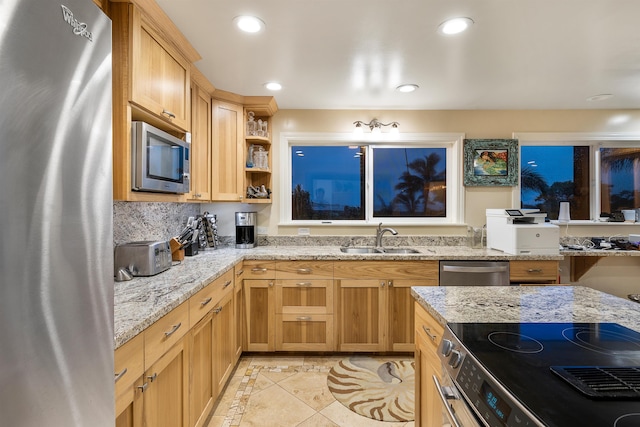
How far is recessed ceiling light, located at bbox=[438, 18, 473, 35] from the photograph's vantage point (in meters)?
1.66

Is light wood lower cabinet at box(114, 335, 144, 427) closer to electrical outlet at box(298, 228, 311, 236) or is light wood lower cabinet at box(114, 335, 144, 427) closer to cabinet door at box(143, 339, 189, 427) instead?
cabinet door at box(143, 339, 189, 427)

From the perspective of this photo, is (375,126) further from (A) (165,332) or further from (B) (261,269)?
(A) (165,332)

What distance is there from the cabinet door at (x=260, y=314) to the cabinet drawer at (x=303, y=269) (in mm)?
138

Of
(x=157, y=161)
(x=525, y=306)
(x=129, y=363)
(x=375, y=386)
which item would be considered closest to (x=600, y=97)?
(x=525, y=306)

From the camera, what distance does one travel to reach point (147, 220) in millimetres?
2148

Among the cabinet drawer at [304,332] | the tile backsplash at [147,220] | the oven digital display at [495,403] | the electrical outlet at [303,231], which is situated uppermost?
the tile backsplash at [147,220]

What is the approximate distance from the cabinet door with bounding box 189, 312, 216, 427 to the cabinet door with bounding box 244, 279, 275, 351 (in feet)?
2.49

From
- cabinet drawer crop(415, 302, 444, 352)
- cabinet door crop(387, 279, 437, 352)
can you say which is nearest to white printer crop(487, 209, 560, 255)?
cabinet door crop(387, 279, 437, 352)

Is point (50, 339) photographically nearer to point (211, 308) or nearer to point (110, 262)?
point (110, 262)

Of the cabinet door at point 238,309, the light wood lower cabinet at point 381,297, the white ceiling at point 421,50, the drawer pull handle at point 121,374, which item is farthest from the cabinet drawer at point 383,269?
the drawer pull handle at point 121,374

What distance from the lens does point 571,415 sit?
0.57 meters

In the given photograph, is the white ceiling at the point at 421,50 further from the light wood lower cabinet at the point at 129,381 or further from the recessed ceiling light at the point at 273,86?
the light wood lower cabinet at the point at 129,381

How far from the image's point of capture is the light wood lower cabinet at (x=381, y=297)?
101 inches

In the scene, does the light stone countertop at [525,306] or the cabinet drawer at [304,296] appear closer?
the light stone countertop at [525,306]
